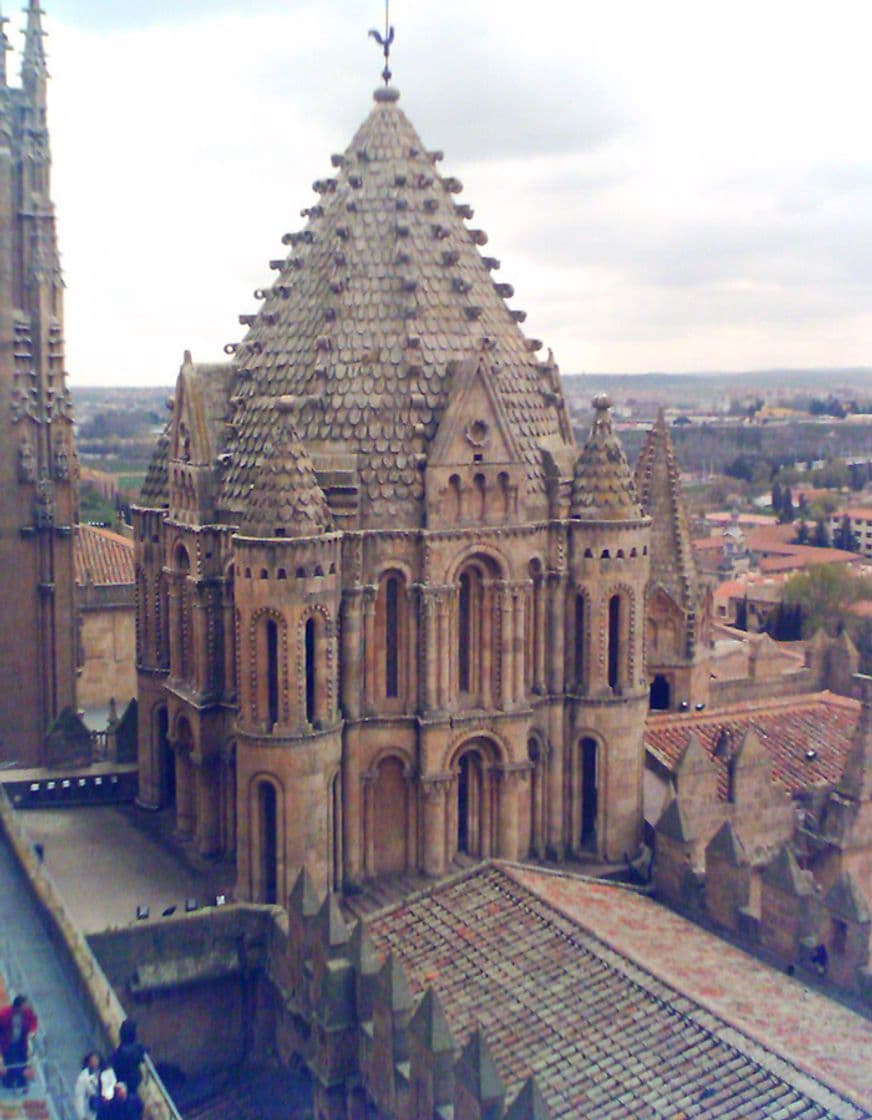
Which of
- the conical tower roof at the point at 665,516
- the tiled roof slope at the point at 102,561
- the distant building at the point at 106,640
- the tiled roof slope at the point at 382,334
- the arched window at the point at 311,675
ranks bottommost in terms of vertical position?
the distant building at the point at 106,640

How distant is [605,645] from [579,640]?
68 cm

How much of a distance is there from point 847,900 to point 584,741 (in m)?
9.64

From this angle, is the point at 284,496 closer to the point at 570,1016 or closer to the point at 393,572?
the point at 393,572

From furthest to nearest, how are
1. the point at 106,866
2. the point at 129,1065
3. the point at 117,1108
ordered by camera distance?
1. the point at 106,866
2. the point at 129,1065
3. the point at 117,1108

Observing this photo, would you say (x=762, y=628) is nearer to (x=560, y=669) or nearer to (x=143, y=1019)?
(x=560, y=669)

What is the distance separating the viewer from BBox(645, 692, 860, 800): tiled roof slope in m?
39.9

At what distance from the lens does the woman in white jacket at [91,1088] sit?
22.9m

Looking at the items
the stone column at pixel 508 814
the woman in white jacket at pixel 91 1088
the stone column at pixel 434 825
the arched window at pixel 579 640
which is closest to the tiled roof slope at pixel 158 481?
the stone column at pixel 434 825

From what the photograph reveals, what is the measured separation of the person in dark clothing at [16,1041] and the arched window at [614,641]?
16.4 m

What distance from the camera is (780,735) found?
41.8 meters

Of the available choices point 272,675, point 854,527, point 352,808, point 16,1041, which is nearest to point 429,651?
point 272,675

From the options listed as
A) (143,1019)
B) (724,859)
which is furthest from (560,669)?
(143,1019)

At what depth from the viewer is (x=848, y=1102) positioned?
22.8m

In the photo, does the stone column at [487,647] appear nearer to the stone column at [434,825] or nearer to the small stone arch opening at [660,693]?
the stone column at [434,825]
